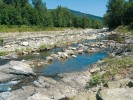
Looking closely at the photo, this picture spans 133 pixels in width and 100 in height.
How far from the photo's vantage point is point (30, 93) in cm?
2425

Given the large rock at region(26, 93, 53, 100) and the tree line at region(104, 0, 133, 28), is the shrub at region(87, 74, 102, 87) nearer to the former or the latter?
the large rock at region(26, 93, 53, 100)

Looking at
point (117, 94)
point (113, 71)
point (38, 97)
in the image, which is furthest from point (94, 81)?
point (117, 94)

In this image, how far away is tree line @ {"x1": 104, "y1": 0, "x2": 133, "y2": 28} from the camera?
113 m

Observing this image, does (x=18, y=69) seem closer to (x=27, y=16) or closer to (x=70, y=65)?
(x=70, y=65)

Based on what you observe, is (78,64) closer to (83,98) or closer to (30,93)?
(30,93)

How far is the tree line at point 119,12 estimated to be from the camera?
371 feet

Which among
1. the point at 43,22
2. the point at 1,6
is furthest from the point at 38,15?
the point at 1,6

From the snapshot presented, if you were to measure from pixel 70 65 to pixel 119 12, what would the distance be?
87.2m

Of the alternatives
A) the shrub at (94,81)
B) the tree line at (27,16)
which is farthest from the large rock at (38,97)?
the tree line at (27,16)

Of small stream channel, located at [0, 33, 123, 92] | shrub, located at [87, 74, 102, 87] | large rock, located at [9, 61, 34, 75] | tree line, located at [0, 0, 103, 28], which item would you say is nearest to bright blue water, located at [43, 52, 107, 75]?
small stream channel, located at [0, 33, 123, 92]

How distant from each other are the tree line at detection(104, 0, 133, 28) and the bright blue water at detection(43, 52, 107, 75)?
67.7 meters

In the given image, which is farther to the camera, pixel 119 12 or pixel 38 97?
pixel 119 12

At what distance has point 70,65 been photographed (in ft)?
131

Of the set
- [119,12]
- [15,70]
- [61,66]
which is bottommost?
[61,66]
